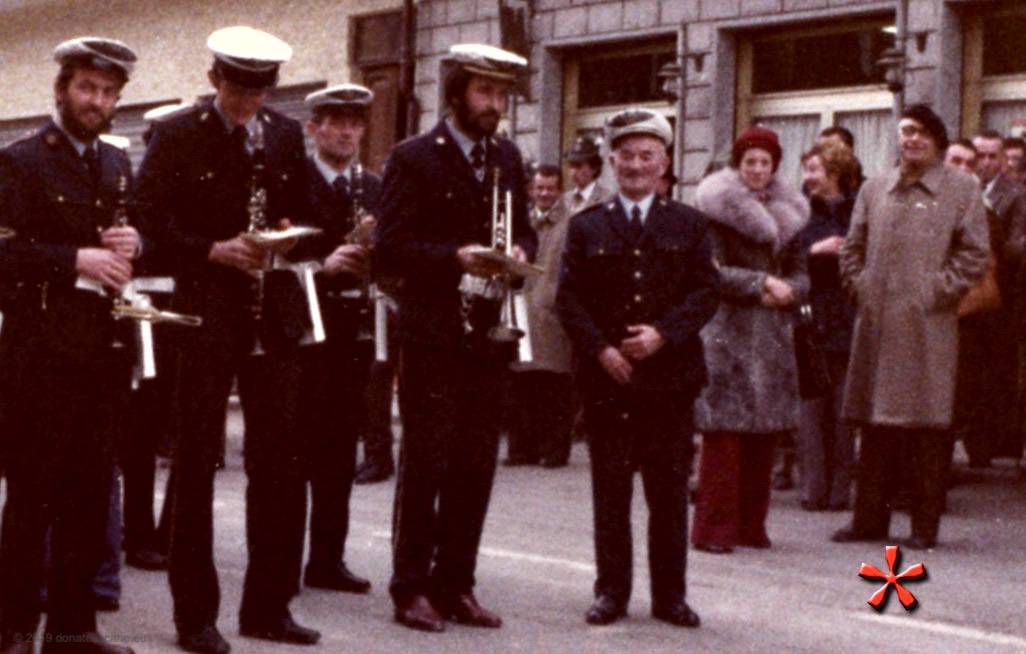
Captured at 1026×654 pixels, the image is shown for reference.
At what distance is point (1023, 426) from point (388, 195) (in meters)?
6.53

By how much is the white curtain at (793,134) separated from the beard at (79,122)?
1290 cm

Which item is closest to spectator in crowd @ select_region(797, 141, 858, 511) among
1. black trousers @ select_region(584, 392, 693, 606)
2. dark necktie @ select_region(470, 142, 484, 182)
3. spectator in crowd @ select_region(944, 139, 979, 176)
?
spectator in crowd @ select_region(944, 139, 979, 176)

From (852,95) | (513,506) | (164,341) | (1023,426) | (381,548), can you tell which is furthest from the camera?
(852,95)

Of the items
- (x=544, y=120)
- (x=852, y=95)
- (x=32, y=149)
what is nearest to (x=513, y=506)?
(x=32, y=149)

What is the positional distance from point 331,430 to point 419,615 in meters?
1.44

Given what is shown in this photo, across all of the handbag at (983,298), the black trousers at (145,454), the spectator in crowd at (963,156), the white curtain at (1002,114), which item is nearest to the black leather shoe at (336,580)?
the black trousers at (145,454)

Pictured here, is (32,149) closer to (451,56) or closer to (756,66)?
(451,56)

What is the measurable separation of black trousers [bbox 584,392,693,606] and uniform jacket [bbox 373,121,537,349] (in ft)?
2.23

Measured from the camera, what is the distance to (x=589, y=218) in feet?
29.1

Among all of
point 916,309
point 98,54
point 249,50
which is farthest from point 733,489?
point 98,54

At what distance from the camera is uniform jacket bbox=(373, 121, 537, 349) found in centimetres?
831

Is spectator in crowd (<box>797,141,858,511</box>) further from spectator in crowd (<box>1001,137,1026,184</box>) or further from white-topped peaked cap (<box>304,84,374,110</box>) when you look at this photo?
white-topped peaked cap (<box>304,84,374,110</box>)

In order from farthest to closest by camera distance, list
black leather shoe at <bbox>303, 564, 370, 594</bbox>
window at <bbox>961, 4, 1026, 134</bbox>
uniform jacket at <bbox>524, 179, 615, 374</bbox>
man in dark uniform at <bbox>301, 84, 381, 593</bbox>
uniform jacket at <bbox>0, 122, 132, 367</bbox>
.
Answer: window at <bbox>961, 4, 1026, 134</bbox>
uniform jacket at <bbox>524, 179, 615, 374</bbox>
man in dark uniform at <bbox>301, 84, 381, 593</bbox>
black leather shoe at <bbox>303, 564, 370, 594</bbox>
uniform jacket at <bbox>0, 122, 132, 367</bbox>

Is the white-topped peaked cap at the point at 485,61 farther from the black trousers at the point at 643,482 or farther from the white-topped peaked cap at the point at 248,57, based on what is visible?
the black trousers at the point at 643,482
